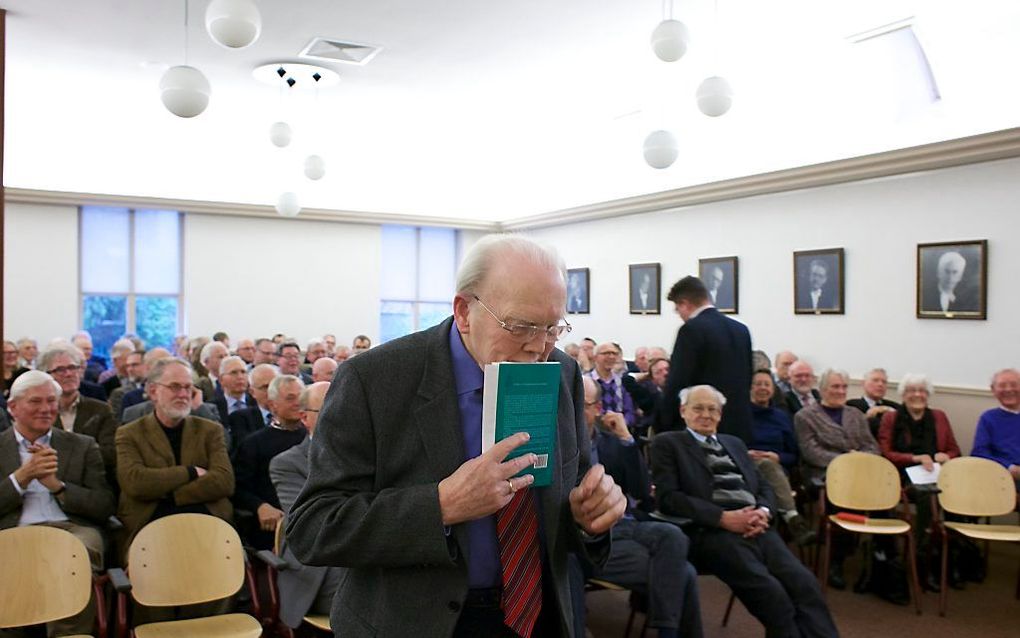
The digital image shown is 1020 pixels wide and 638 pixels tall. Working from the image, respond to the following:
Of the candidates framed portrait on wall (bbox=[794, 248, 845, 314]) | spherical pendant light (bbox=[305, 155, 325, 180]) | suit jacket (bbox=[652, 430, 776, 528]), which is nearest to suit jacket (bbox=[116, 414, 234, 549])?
suit jacket (bbox=[652, 430, 776, 528])

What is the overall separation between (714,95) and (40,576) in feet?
16.1

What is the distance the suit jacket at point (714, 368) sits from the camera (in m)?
5.16

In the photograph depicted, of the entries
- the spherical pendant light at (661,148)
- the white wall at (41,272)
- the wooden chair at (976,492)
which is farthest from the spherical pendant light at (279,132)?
the wooden chair at (976,492)

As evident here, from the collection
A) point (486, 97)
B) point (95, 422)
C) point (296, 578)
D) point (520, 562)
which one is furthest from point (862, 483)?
point (486, 97)

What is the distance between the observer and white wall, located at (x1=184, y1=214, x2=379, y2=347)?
1323 cm

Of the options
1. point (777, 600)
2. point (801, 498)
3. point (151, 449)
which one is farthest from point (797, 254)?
point (151, 449)

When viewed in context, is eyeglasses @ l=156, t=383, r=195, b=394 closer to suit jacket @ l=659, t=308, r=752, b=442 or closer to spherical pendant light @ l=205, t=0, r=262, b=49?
spherical pendant light @ l=205, t=0, r=262, b=49

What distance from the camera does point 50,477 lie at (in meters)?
4.05

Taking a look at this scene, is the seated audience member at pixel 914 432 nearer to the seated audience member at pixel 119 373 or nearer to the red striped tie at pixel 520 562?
the red striped tie at pixel 520 562

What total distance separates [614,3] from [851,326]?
4417 millimetres

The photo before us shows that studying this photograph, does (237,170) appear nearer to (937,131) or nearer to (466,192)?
(466,192)

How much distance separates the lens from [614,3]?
665 cm

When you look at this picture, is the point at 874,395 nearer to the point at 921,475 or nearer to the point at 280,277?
the point at 921,475

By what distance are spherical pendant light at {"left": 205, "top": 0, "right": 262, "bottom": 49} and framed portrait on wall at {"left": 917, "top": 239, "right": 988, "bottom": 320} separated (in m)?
6.54
